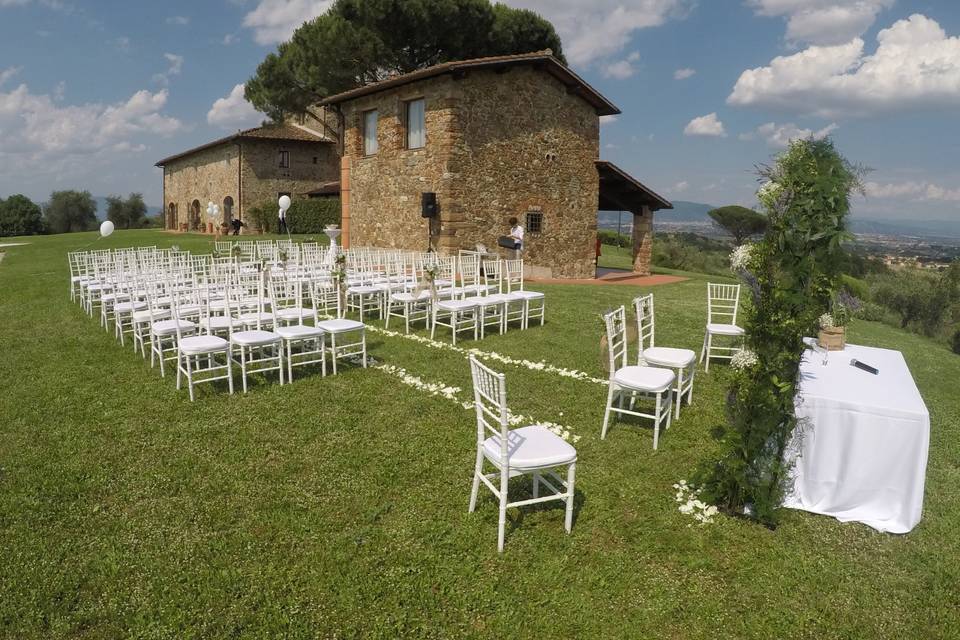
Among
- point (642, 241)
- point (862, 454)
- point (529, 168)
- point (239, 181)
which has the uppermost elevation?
point (239, 181)

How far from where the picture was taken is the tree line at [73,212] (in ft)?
140

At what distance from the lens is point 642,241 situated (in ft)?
59.4

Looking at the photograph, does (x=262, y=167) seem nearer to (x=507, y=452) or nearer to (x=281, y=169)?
(x=281, y=169)

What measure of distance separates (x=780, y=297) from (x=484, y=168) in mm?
12235

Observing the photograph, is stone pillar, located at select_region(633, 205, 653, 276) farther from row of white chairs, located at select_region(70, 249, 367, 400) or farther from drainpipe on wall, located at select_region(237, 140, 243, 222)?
drainpipe on wall, located at select_region(237, 140, 243, 222)

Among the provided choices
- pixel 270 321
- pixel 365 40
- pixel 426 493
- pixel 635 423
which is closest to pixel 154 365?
pixel 270 321

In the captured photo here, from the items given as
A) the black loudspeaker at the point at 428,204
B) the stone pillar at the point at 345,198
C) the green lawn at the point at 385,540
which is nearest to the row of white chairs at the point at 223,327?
the green lawn at the point at 385,540

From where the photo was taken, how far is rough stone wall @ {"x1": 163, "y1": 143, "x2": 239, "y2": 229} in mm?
28109

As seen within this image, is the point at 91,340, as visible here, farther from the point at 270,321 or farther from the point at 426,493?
the point at 426,493

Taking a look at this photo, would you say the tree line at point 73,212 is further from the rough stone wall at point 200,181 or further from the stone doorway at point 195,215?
the stone doorway at point 195,215

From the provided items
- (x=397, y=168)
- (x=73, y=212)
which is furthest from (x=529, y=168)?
(x=73, y=212)

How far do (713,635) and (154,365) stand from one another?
6188 mm

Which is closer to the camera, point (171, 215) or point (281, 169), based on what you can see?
point (281, 169)

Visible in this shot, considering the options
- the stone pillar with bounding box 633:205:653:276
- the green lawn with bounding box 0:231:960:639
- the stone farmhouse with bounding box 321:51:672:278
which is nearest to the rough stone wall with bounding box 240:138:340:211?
the stone farmhouse with bounding box 321:51:672:278
